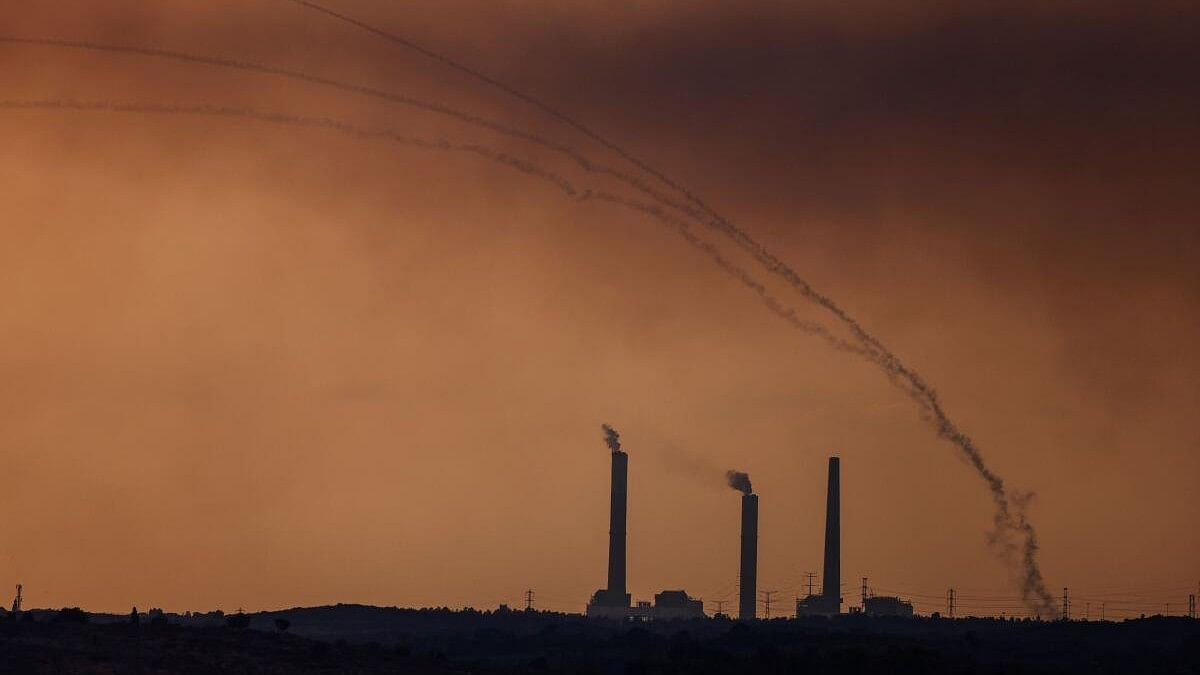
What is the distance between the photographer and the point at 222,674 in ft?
458

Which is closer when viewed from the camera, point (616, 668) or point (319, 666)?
point (319, 666)

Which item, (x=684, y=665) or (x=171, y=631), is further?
(x=684, y=665)

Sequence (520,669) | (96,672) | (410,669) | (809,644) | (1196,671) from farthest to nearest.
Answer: (809,644) → (1196,671) → (520,669) → (410,669) → (96,672)

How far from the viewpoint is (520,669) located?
163 metres

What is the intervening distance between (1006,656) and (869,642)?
14384 mm

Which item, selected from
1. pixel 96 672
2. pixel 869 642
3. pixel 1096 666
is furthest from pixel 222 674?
pixel 1096 666

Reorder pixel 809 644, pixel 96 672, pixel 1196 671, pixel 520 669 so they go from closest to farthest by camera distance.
Result: pixel 96 672
pixel 520 669
pixel 1196 671
pixel 809 644

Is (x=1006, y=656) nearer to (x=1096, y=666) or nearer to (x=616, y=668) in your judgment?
(x=1096, y=666)

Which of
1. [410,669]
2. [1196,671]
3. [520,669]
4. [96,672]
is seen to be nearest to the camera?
[96,672]

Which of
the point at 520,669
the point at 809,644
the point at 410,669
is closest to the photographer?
the point at 410,669

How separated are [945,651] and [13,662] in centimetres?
7210

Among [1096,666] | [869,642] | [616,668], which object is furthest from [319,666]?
[1096,666]

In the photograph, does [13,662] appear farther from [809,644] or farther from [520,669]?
[809,644]

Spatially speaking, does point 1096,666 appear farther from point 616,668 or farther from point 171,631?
point 171,631
